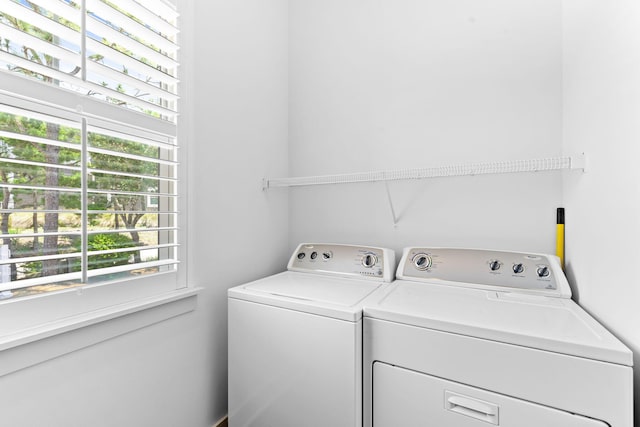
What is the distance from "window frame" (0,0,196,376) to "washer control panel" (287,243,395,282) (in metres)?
0.65

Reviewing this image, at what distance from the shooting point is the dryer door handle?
0.92 metres

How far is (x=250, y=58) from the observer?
176 cm

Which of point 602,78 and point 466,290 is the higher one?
point 602,78

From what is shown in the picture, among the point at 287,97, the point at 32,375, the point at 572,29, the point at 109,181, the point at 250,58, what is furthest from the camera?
the point at 287,97

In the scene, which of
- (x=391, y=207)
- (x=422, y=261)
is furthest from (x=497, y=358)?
(x=391, y=207)

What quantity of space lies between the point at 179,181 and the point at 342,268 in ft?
3.08

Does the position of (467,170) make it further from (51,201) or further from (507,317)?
(51,201)

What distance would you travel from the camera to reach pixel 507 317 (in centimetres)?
102

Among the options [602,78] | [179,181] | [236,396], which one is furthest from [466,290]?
[179,181]

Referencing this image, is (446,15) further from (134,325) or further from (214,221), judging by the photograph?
(134,325)

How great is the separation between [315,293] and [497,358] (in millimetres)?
715

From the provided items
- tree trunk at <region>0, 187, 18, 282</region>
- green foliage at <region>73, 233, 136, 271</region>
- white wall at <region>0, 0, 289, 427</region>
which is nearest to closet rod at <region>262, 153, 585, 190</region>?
white wall at <region>0, 0, 289, 427</region>

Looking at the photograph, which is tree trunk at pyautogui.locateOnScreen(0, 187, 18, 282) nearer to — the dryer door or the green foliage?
the green foliage

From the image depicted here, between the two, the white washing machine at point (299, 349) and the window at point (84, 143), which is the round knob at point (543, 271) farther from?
the window at point (84, 143)
